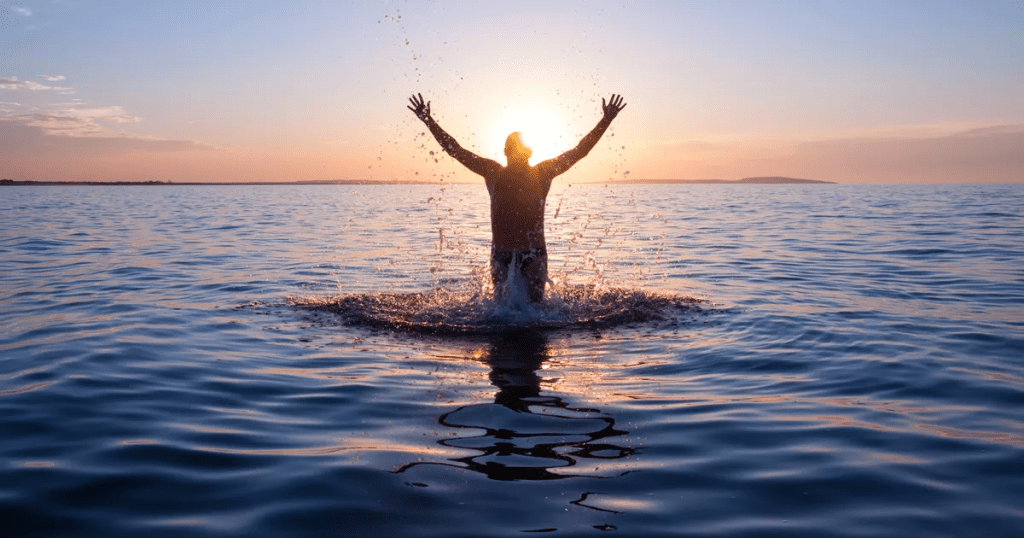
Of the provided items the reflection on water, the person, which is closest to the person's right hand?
the person

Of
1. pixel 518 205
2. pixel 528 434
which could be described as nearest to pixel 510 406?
pixel 528 434

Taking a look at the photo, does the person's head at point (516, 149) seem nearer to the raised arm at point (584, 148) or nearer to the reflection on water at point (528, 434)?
the raised arm at point (584, 148)

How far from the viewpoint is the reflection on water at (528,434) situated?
5031 millimetres

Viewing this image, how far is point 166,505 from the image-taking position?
14.6 ft

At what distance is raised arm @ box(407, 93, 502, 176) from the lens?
35.6 feet

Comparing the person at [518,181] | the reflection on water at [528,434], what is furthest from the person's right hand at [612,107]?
the reflection on water at [528,434]

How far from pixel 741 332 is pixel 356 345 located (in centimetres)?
505

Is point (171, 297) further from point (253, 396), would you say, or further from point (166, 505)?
point (166, 505)

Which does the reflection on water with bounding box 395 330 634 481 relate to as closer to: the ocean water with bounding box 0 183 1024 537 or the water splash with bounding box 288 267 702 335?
the ocean water with bounding box 0 183 1024 537

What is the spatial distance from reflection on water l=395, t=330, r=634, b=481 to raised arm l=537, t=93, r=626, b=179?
398 cm

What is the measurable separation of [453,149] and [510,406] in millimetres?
5273

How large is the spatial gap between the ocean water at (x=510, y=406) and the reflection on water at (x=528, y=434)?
1.2 inches

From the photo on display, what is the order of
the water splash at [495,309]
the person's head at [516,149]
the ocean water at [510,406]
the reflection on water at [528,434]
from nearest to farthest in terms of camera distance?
the ocean water at [510,406] → the reflection on water at [528,434] → the water splash at [495,309] → the person's head at [516,149]

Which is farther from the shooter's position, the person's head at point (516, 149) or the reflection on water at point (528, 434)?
the person's head at point (516, 149)
